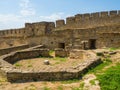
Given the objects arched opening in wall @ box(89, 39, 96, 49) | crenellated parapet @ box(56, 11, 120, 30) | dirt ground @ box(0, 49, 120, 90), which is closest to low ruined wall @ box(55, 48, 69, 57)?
arched opening in wall @ box(89, 39, 96, 49)

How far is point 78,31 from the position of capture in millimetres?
19562

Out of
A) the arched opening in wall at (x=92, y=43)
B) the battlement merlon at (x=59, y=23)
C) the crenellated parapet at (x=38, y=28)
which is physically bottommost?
the arched opening in wall at (x=92, y=43)

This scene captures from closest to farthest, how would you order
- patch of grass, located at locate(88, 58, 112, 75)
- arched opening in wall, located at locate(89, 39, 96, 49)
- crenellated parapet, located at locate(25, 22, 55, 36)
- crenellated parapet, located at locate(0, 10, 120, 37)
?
patch of grass, located at locate(88, 58, 112, 75)
arched opening in wall, located at locate(89, 39, 96, 49)
crenellated parapet, located at locate(0, 10, 120, 37)
crenellated parapet, located at locate(25, 22, 55, 36)

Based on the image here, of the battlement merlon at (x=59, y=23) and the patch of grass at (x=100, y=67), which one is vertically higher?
the battlement merlon at (x=59, y=23)

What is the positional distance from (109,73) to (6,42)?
20.3 meters

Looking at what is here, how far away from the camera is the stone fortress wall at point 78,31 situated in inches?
696

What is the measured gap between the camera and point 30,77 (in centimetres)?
924

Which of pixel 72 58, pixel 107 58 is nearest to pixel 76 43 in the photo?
pixel 72 58

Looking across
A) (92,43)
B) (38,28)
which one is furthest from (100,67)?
(38,28)

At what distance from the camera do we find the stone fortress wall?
17.7 meters

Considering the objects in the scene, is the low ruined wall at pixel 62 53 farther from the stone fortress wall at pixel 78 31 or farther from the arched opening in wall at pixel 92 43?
the arched opening in wall at pixel 92 43

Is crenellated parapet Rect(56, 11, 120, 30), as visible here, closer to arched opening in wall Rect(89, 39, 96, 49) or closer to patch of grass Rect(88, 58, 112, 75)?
arched opening in wall Rect(89, 39, 96, 49)

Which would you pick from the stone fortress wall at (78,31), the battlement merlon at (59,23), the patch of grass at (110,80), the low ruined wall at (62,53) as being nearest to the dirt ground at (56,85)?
the patch of grass at (110,80)

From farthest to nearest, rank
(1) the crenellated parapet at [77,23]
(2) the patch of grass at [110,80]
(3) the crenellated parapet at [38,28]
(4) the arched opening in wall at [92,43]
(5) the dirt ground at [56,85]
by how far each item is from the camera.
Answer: (3) the crenellated parapet at [38,28] < (1) the crenellated parapet at [77,23] < (4) the arched opening in wall at [92,43] < (5) the dirt ground at [56,85] < (2) the patch of grass at [110,80]
